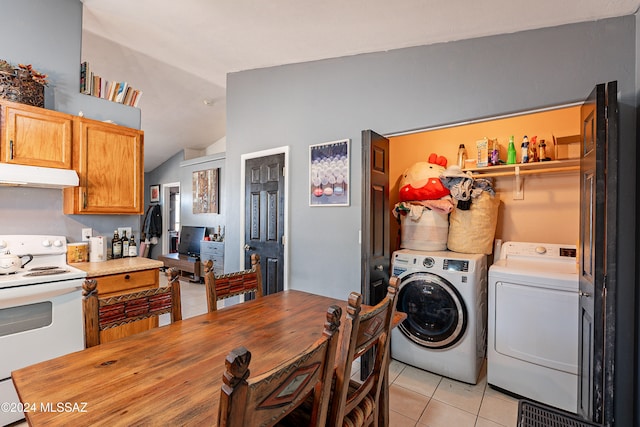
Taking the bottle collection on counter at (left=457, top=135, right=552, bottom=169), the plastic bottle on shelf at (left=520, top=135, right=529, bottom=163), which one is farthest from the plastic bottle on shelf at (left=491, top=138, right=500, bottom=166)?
the plastic bottle on shelf at (left=520, top=135, right=529, bottom=163)

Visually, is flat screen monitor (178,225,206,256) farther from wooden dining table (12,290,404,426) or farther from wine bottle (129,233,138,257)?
wooden dining table (12,290,404,426)

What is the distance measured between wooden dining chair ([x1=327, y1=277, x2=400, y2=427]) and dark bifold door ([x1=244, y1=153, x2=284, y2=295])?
207 cm

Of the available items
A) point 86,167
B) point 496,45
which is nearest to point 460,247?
point 496,45

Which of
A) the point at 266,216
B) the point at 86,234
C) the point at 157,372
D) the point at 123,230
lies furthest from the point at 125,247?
the point at 157,372

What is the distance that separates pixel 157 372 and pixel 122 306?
1.61 feet

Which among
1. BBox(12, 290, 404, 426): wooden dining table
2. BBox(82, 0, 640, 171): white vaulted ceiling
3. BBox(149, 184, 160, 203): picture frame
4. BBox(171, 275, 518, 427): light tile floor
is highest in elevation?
BBox(82, 0, 640, 171): white vaulted ceiling

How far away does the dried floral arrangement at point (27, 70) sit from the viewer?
2.13 meters

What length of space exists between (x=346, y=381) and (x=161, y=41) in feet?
11.3

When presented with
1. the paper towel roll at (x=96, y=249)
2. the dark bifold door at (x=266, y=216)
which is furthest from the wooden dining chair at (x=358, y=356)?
the paper towel roll at (x=96, y=249)

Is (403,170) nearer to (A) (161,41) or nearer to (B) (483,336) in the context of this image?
(B) (483,336)

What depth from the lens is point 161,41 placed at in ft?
9.64

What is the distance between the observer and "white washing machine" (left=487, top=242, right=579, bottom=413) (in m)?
2.02

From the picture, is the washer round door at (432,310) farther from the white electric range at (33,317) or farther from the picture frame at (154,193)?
the picture frame at (154,193)

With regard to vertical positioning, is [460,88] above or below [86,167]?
above
